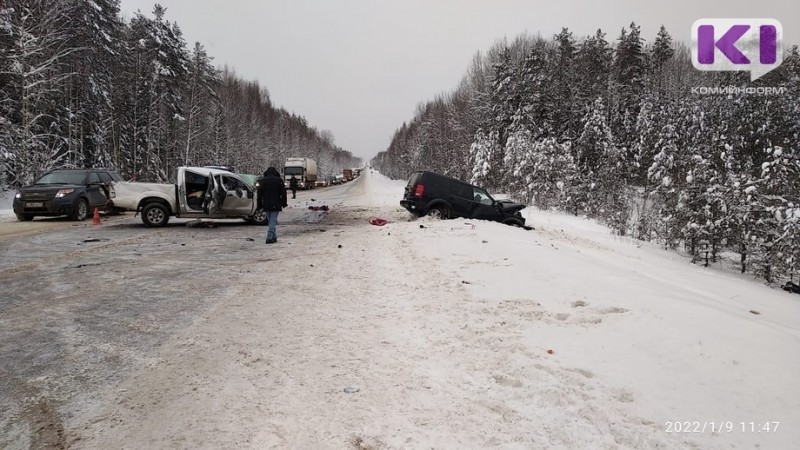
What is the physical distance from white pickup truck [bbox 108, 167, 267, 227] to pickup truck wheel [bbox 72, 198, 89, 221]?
2.35 metres

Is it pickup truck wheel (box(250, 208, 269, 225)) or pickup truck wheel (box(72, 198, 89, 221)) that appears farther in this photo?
pickup truck wheel (box(250, 208, 269, 225))

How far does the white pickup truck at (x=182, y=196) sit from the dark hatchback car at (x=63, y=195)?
238cm

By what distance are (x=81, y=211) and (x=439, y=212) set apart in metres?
12.6

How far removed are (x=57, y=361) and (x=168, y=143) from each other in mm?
46760

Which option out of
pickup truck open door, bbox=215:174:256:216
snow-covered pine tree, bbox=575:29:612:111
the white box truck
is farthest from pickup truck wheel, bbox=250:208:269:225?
snow-covered pine tree, bbox=575:29:612:111

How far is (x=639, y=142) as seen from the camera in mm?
45125

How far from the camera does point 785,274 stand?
47.5 feet

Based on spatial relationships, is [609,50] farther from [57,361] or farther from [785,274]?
[57,361]

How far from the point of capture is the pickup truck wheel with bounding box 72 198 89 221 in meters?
14.7

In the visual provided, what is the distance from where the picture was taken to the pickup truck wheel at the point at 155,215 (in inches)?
533

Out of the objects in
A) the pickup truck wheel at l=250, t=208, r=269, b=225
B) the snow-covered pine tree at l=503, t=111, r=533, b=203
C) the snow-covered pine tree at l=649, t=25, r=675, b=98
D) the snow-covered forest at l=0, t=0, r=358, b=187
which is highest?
the snow-covered pine tree at l=649, t=25, r=675, b=98

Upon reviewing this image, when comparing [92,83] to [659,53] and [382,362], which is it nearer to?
[382,362]

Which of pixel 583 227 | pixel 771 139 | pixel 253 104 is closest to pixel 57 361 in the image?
pixel 583 227
